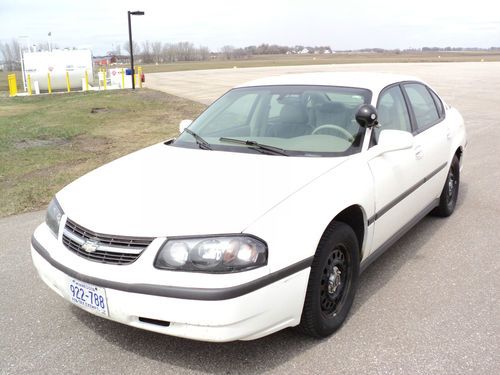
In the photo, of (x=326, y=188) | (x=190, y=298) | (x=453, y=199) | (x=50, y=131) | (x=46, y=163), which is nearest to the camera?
(x=190, y=298)

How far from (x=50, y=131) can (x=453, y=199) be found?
9.76 metres

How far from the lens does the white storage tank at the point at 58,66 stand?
24.9 m

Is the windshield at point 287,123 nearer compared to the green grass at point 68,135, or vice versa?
the windshield at point 287,123

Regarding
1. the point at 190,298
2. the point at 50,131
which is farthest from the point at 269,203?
the point at 50,131

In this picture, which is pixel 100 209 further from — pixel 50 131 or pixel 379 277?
pixel 50 131

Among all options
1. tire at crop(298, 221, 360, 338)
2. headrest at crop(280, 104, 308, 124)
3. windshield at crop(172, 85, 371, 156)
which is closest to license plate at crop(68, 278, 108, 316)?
tire at crop(298, 221, 360, 338)

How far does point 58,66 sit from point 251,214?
85.2 feet

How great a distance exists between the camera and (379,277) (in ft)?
12.4

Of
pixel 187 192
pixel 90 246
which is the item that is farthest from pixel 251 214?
pixel 90 246

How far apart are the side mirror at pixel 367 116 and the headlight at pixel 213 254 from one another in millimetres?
1441

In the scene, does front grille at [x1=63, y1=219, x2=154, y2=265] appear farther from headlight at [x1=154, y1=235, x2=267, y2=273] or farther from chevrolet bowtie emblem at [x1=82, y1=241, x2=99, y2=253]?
headlight at [x1=154, y1=235, x2=267, y2=273]

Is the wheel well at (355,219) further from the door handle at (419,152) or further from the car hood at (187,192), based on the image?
the door handle at (419,152)

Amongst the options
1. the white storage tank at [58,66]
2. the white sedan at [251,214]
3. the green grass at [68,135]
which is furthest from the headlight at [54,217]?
the white storage tank at [58,66]

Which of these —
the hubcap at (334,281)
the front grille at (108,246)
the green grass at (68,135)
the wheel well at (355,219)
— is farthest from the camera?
the green grass at (68,135)
